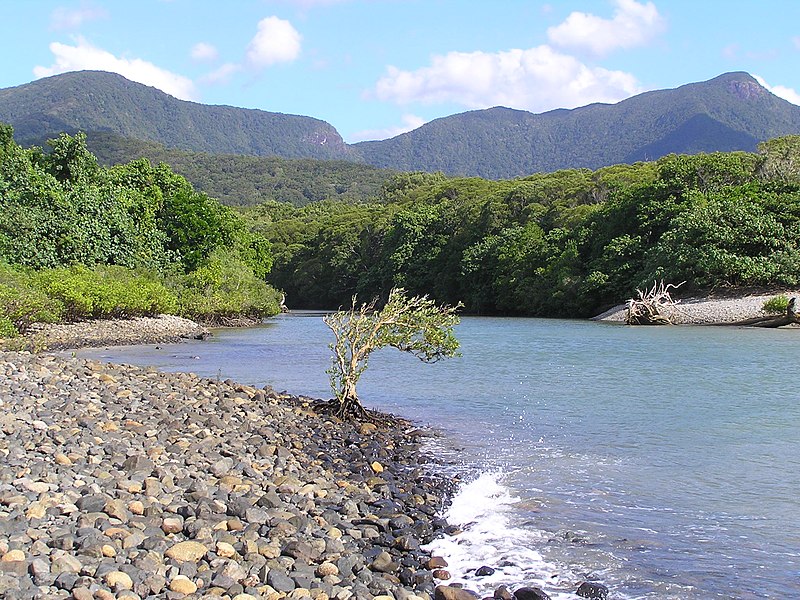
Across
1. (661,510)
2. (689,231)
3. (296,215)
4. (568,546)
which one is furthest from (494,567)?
(296,215)

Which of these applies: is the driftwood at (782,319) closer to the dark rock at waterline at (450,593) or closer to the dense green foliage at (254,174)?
the dark rock at waterline at (450,593)

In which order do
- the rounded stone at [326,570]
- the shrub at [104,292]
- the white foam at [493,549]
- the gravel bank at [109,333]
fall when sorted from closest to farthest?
1. the rounded stone at [326,570]
2. the white foam at [493,549]
3. the gravel bank at [109,333]
4. the shrub at [104,292]

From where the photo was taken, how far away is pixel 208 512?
745 cm

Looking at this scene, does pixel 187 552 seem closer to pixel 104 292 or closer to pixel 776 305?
pixel 104 292

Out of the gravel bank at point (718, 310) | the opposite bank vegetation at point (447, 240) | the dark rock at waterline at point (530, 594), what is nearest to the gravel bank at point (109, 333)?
the opposite bank vegetation at point (447, 240)

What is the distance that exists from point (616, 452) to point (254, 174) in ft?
563

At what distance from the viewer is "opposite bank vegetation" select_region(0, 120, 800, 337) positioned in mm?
40219

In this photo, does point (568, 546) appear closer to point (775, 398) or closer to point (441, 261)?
point (775, 398)

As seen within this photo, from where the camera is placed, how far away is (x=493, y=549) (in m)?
8.06

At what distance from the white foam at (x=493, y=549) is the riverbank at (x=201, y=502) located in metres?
0.28

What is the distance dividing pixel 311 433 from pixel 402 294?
3788 mm

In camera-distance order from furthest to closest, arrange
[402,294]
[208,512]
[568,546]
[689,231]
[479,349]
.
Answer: [689,231], [479,349], [402,294], [568,546], [208,512]

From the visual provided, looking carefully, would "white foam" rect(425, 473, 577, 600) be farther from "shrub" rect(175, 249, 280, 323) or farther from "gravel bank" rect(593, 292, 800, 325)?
"gravel bank" rect(593, 292, 800, 325)

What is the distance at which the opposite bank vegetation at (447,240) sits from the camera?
40219 millimetres
